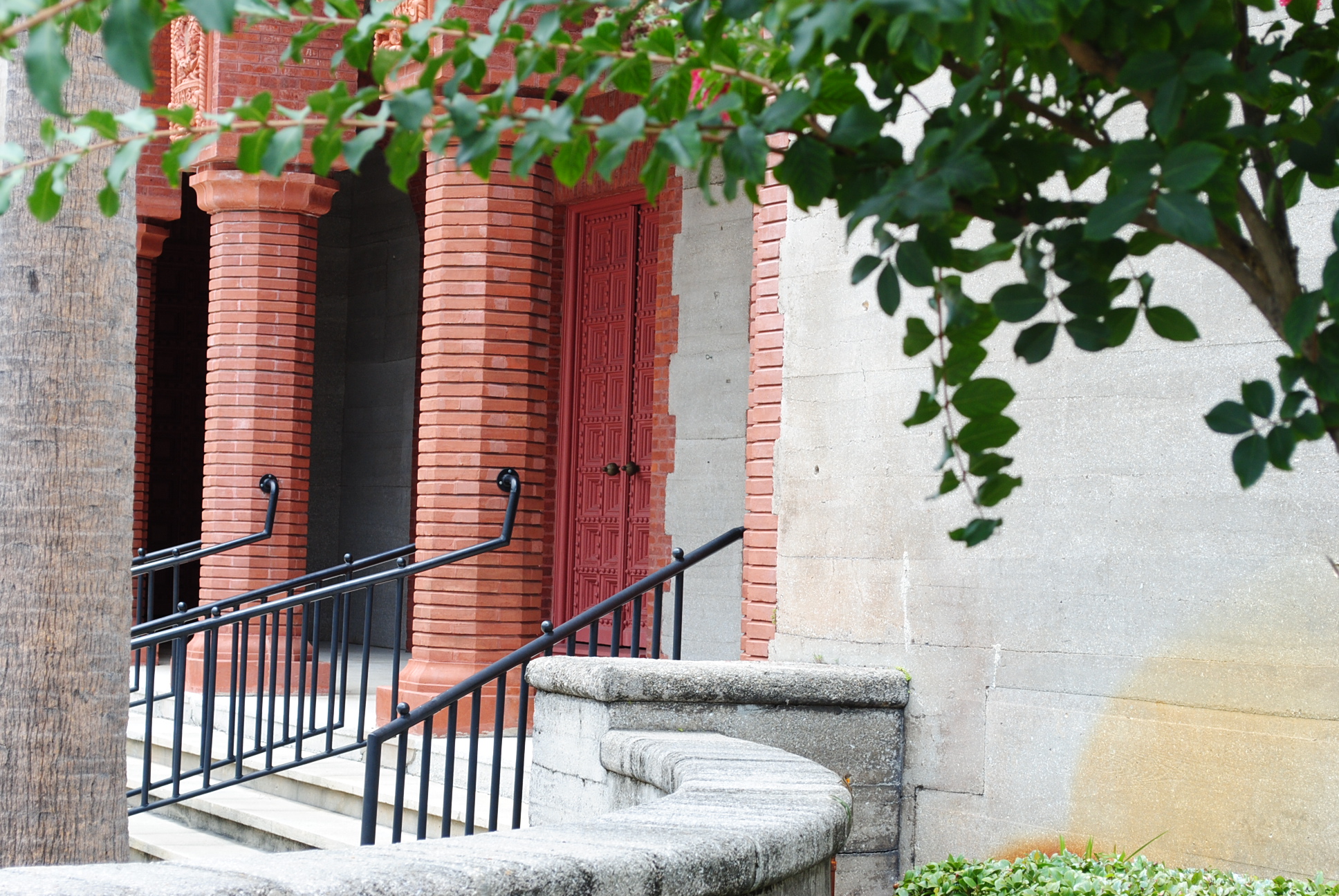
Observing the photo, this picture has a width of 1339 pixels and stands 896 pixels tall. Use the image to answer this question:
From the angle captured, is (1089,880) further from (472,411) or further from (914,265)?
(472,411)

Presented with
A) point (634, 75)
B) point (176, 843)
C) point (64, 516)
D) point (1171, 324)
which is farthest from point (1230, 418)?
point (176, 843)

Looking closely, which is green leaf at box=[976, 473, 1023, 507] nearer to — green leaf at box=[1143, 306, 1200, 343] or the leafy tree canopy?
the leafy tree canopy

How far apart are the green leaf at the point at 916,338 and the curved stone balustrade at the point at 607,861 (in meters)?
1.16

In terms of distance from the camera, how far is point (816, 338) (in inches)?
224

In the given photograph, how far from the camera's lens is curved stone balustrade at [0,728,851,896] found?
210 centimetres

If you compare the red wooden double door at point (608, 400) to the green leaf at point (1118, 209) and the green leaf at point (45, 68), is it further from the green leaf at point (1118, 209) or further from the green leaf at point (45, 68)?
the green leaf at point (45, 68)

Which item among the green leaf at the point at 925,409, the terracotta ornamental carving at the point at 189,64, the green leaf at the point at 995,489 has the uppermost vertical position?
the terracotta ornamental carving at the point at 189,64

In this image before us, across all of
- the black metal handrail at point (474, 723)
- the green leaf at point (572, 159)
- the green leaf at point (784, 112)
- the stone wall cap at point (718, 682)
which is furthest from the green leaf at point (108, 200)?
the black metal handrail at point (474, 723)

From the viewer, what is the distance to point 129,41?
1204 mm

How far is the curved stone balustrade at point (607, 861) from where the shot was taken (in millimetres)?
2104

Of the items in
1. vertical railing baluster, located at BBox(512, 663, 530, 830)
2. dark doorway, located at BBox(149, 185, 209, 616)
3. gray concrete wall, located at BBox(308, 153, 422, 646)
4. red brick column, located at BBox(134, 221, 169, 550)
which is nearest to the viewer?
vertical railing baluster, located at BBox(512, 663, 530, 830)

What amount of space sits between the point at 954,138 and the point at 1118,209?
7.1 inches

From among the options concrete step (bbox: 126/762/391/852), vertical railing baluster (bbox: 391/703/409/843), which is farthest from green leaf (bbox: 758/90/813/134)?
concrete step (bbox: 126/762/391/852)

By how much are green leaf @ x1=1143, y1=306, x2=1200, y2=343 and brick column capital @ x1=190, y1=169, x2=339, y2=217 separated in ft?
28.0
